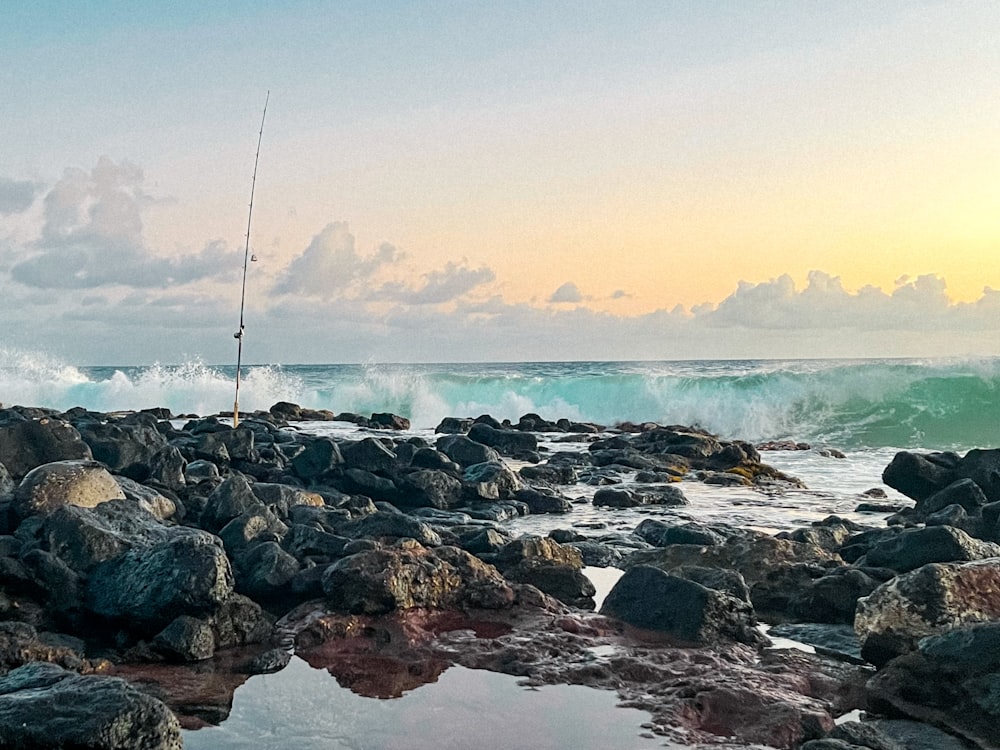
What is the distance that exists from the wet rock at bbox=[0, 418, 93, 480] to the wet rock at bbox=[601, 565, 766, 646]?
6681 mm

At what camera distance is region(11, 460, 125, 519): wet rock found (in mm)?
7422

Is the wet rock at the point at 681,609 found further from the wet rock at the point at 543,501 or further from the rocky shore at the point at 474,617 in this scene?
the wet rock at the point at 543,501

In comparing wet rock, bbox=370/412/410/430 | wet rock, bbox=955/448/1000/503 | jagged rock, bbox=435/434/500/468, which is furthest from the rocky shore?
wet rock, bbox=370/412/410/430

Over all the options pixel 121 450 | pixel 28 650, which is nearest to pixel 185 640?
pixel 28 650

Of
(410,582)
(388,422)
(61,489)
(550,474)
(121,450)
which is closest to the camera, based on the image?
(410,582)

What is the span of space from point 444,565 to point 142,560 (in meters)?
2.11

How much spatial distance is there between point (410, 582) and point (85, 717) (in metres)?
3.08

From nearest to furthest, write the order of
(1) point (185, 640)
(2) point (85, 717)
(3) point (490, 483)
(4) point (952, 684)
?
1. (2) point (85, 717)
2. (4) point (952, 684)
3. (1) point (185, 640)
4. (3) point (490, 483)

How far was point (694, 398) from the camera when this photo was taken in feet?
122

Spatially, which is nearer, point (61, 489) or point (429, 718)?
point (429, 718)

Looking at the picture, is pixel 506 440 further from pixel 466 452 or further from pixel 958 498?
pixel 958 498

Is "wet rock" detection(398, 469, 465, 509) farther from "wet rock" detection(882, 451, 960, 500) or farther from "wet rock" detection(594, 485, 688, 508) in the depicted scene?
"wet rock" detection(882, 451, 960, 500)

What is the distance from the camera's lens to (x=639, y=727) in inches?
183

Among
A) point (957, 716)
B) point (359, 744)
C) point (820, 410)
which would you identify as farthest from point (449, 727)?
point (820, 410)
